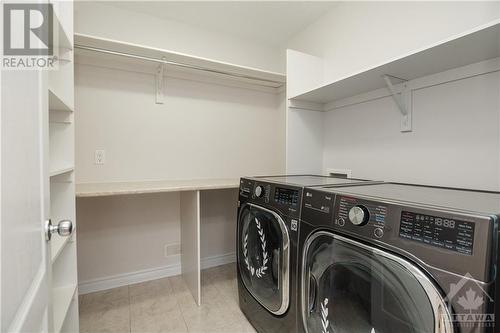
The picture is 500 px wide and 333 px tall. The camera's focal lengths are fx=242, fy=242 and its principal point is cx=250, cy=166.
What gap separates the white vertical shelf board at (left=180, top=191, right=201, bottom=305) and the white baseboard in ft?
0.45

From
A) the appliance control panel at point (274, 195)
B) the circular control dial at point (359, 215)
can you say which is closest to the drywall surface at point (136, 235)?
the appliance control panel at point (274, 195)

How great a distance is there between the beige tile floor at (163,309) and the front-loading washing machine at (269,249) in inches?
7.9

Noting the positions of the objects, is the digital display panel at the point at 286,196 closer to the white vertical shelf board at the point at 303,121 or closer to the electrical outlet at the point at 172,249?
the white vertical shelf board at the point at 303,121

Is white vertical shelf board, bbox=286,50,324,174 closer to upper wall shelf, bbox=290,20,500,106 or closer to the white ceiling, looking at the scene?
upper wall shelf, bbox=290,20,500,106

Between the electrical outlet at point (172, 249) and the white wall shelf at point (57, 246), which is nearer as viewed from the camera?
the white wall shelf at point (57, 246)

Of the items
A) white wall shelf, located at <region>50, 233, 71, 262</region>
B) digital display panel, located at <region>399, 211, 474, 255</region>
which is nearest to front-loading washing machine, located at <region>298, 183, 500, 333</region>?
digital display panel, located at <region>399, 211, 474, 255</region>

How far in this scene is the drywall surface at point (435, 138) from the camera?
1181 millimetres

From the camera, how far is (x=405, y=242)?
2.41 ft

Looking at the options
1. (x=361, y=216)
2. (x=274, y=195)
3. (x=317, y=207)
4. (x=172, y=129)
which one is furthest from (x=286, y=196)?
(x=172, y=129)

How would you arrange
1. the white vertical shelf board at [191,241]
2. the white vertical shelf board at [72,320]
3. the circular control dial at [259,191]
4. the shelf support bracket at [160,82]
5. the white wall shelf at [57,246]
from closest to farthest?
the white wall shelf at [57,246] < the white vertical shelf board at [72,320] < the circular control dial at [259,191] < the white vertical shelf board at [191,241] < the shelf support bracket at [160,82]

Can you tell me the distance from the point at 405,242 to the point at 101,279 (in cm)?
227

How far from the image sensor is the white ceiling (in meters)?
1.99

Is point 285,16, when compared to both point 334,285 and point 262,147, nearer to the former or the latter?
point 262,147

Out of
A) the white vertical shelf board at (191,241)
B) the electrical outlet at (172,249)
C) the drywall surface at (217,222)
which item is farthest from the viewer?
the drywall surface at (217,222)
